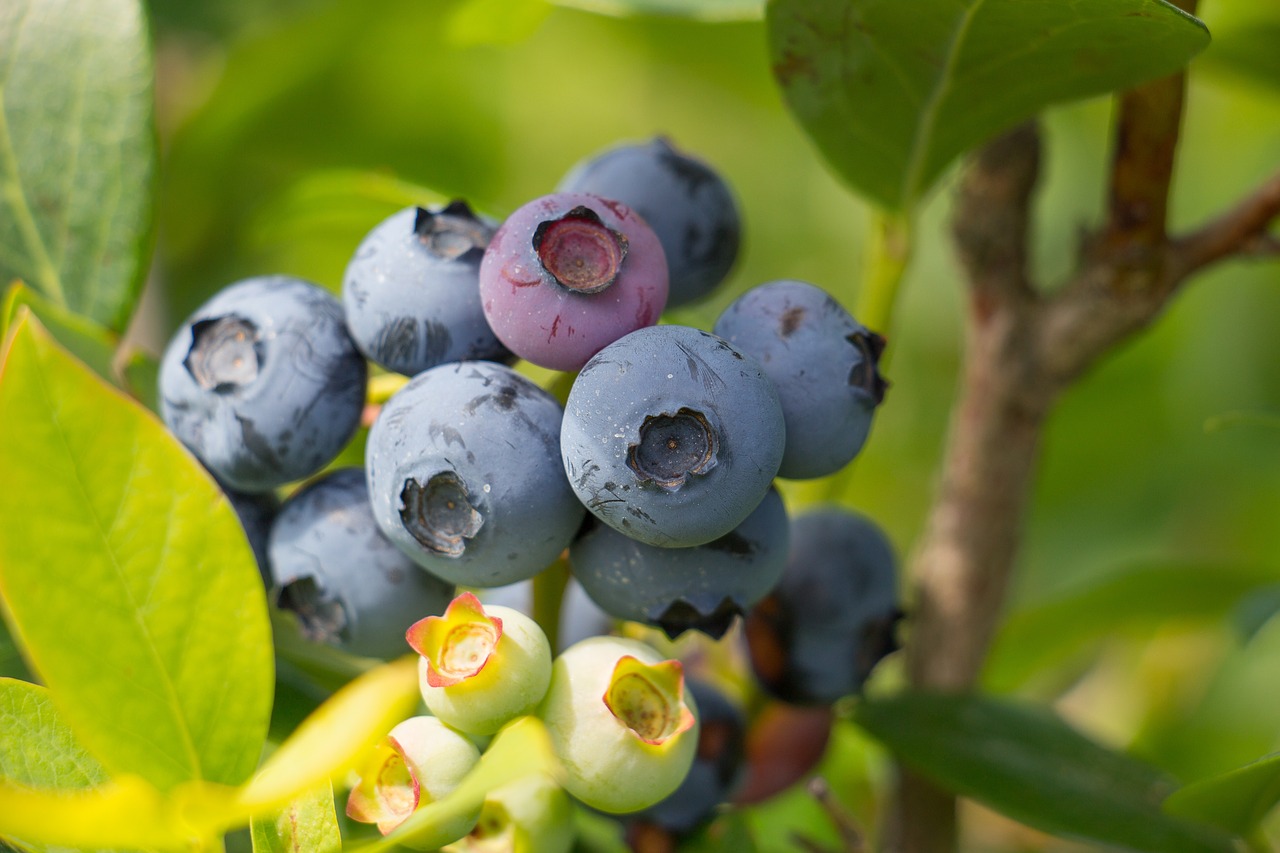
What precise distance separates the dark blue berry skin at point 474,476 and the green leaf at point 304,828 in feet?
0.59

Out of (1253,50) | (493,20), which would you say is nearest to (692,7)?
(493,20)

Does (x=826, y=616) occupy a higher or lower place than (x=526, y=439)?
lower

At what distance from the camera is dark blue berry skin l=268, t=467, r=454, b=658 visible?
35.3 inches

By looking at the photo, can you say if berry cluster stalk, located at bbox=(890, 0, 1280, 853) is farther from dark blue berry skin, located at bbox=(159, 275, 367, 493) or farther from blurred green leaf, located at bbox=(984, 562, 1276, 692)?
dark blue berry skin, located at bbox=(159, 275, 367, 493)

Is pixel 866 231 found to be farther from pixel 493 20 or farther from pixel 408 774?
pixel 408 774

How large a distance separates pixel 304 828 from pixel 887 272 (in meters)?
0.80

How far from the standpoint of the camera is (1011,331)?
50.3 inches

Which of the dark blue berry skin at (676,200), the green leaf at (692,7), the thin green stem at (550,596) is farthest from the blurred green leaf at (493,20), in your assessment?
the thin green stem at (550,596)

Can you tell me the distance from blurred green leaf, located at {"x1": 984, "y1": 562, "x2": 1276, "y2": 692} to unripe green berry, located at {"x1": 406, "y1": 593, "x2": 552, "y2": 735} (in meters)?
1.01

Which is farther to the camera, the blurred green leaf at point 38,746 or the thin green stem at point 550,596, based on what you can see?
the thin green stem at point 550,596

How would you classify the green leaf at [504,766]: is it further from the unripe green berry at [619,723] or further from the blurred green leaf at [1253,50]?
the blurred green leaf at [1253,50]

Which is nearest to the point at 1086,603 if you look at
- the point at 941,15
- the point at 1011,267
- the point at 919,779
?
the point at 919,779

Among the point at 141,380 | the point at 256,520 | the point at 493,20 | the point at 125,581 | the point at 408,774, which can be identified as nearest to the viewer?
the point at 125,581

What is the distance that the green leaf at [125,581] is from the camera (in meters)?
0.62
